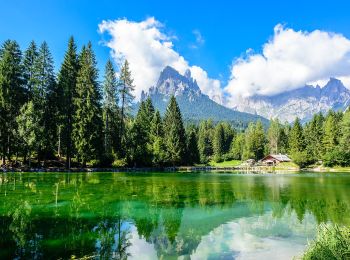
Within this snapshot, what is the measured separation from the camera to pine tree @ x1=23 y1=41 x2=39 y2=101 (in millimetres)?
55812

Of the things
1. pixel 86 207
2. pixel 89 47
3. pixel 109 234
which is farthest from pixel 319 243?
pixel 89 47

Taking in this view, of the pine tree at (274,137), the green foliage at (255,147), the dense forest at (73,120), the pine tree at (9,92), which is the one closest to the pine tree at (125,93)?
the dense forest at (73,120)

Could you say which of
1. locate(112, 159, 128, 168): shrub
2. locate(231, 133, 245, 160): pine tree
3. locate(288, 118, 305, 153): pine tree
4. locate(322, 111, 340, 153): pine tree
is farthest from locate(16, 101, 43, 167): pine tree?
locate(231, 133, 245, 160): pine tree

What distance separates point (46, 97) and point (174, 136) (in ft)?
121

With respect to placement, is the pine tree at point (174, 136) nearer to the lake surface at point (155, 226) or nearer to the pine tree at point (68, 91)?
the pine tree at point (68, 91)

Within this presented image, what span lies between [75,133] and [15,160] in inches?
392

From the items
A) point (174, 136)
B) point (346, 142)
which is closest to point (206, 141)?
point (174, 136)

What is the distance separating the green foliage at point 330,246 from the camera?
25.3 feet

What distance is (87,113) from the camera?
Answer: 59.8 metres

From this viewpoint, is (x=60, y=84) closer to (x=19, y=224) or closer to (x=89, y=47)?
(x=89, y=47)

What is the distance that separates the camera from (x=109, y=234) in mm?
13633

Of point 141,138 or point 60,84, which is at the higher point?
point 60,84

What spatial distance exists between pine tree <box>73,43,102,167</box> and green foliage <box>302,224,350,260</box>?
169 ft

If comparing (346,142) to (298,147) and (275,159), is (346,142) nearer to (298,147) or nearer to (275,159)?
(298,147)
